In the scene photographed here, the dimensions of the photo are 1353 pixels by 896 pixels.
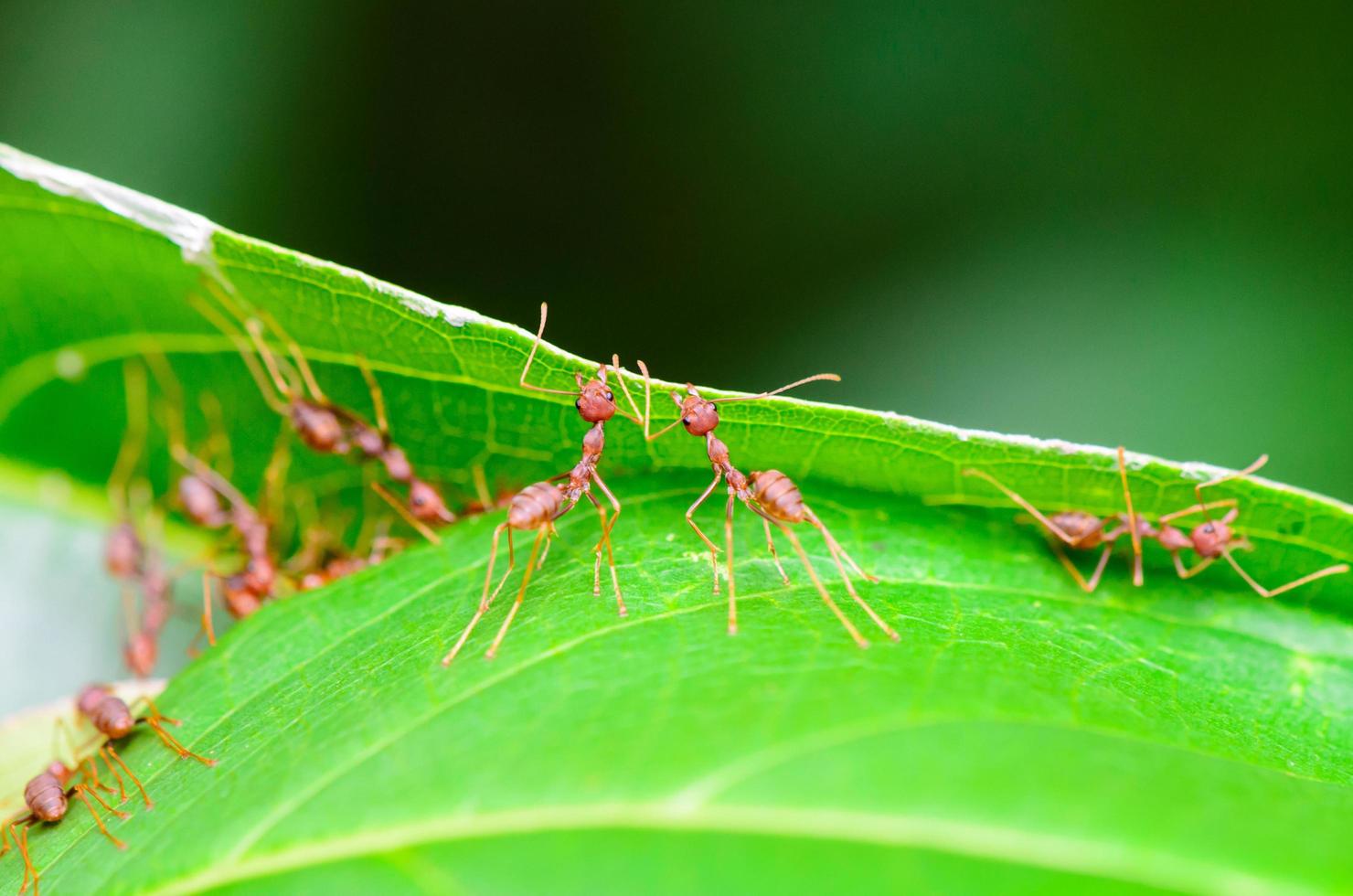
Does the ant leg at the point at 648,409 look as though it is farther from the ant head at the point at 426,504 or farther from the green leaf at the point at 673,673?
the ant head at the point at 426,504

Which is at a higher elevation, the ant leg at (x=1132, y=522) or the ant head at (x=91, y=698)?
the ant head at (x=91, y=698)

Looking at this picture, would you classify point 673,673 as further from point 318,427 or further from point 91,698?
point 91,698

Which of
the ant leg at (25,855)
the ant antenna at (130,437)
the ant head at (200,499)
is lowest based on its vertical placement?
the ant leg at (25,855)

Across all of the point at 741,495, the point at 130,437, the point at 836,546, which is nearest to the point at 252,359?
the point at 130,437

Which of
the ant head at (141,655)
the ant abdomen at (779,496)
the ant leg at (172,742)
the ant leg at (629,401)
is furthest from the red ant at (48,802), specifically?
the ant abdomen at (779,496)

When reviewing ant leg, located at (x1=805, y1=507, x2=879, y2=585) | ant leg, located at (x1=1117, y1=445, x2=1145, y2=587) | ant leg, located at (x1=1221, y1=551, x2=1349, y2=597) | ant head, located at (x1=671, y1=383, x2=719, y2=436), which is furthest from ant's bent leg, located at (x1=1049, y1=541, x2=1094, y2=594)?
ant head, located at (x1=671, y1=383, x2=719, y2=436)

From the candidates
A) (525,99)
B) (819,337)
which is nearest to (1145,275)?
(819,337)
